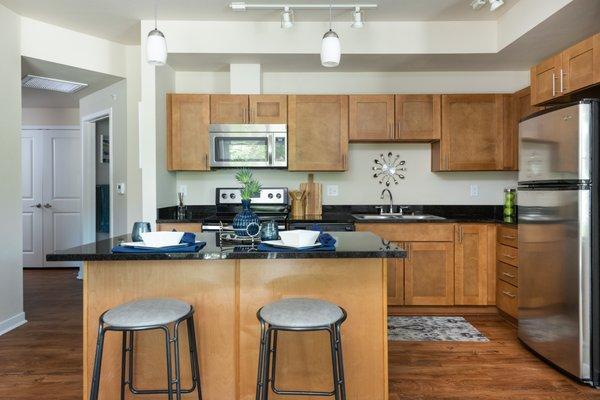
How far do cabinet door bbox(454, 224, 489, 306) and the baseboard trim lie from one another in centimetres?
374

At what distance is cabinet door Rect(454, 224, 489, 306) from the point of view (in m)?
3.47

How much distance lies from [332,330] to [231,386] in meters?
0.68

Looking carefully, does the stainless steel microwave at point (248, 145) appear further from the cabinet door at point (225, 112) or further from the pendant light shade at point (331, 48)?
the pendant light shade at point (331, 48)

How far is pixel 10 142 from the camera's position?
3.25 metres

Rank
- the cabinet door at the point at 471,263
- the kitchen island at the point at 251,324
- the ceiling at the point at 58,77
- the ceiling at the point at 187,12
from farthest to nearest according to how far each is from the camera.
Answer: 1. the ceiling at the point at 58,77
2. the cabinet door at the point at 471,263
3. the ceiling at the point at 187,12
4. the kitchen island at the point at 251,324

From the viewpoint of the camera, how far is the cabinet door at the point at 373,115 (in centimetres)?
370

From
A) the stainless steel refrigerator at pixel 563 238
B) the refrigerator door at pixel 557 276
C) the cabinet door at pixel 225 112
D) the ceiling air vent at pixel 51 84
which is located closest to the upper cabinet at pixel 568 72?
the stainless steel refrigerator at pixel 563 238

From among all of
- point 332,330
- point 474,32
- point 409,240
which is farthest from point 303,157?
point 332,330

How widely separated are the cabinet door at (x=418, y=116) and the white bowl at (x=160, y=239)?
8.46 ft

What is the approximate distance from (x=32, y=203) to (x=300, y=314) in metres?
5.53

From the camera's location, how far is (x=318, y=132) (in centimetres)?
371

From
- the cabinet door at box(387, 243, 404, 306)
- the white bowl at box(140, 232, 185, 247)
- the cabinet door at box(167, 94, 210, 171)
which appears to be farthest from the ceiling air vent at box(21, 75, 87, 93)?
the cabinet door at box(387, 243, 404, 306)

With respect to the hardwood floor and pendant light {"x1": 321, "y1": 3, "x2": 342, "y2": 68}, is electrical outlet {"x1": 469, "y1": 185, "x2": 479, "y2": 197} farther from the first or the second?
pendant light {"x1": 321, "y1": 3, "x2": 342, "y2": 68}

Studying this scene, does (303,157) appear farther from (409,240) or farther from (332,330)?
(332,330)
